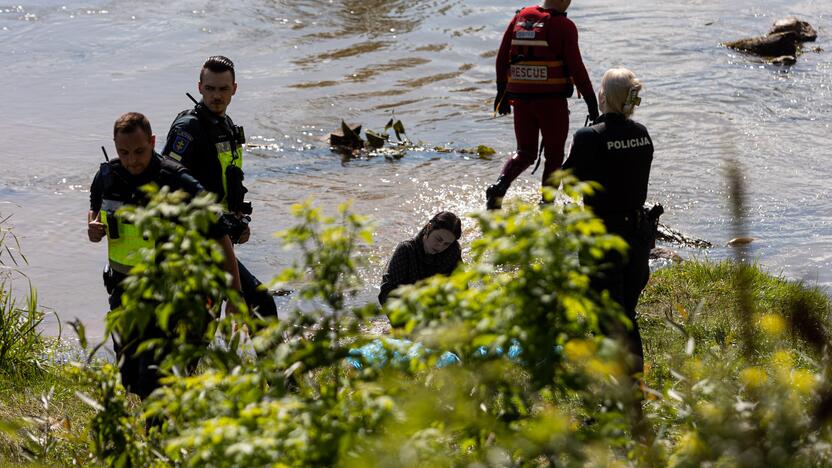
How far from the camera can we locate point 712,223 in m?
8.65

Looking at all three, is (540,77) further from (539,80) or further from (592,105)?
(592,105)

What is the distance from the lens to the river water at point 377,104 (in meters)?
8.60

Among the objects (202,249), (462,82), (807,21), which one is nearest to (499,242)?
(202,249)

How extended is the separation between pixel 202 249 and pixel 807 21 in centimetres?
1665

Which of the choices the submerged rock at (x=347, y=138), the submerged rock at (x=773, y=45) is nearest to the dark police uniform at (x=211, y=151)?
the submerged rock at (x=347, y=138)

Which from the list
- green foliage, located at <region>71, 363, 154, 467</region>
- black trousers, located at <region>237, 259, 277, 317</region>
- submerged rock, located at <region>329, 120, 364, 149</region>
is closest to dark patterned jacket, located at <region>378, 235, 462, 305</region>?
black trousers, located at <region>237, 259, 277, 317</region>

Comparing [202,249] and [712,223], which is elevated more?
[202,249]

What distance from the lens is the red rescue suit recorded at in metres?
7.90

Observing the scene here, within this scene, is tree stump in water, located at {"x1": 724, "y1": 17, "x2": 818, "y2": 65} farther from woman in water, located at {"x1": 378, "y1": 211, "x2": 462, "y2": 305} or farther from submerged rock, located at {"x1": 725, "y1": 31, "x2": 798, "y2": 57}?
woman in water, located at {"x1": 378, "y1": 211, "x2": 462, "y2": 305}

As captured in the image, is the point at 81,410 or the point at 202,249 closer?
the point at 202,249

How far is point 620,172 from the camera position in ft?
16.2

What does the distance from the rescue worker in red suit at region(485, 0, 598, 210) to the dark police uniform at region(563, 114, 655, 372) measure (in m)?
2.72

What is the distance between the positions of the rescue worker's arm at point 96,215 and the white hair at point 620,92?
2.38m

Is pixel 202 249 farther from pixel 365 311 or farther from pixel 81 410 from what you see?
pixel 81 410
